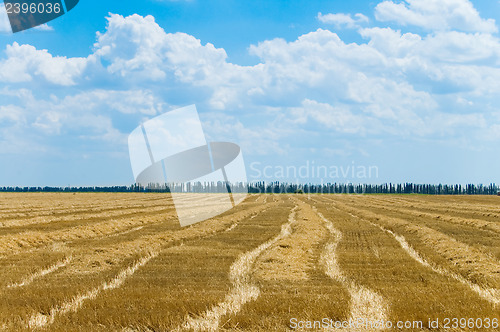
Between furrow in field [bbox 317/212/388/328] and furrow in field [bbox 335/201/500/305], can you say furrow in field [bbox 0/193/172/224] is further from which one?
furrow in field [bbox 317/212/388/328]

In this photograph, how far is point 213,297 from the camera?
9.94 metres

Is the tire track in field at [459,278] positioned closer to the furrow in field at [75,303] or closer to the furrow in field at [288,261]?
the furrow in field at [288,261]

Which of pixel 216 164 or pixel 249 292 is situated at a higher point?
pixel 216 164

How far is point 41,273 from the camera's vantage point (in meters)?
13.7

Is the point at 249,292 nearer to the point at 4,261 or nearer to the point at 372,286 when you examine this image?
the point at 372,286

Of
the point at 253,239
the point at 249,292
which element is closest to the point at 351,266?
the point at 249,292

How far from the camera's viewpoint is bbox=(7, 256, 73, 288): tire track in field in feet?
39.7

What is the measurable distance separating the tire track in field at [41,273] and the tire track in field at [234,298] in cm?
503

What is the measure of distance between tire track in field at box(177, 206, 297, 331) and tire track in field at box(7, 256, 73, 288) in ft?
16.5

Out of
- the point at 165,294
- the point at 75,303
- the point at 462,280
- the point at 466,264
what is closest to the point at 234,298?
the point at 165,294

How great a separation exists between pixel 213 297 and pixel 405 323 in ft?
12.2

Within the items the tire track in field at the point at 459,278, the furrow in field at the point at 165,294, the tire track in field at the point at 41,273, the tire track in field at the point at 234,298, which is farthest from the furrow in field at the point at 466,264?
the tire track in field at the point at 41,273

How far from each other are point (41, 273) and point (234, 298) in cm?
656

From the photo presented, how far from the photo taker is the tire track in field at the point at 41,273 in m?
12.1
